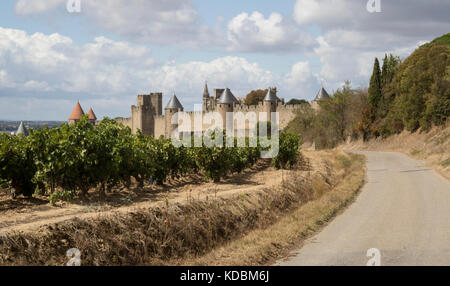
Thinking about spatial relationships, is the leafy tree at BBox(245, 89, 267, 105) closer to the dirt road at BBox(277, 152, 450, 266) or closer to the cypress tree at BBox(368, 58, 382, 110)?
the cypress tree at BBox(368, 58, 382, 110)

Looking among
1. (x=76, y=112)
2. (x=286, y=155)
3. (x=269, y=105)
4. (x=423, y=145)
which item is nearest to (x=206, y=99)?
(x=76, y=112)

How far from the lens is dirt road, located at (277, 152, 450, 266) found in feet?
24.0

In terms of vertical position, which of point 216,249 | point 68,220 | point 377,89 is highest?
point 377,89

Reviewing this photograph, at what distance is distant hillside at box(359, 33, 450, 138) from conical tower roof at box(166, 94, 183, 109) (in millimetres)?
33418

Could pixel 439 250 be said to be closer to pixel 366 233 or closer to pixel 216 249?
pixel 366 233

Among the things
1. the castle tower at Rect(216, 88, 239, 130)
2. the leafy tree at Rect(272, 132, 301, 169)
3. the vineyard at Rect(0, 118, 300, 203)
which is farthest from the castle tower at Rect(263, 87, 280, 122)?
the vineyard at Rect(0, 118, 300, 203)

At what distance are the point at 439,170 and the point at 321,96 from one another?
4287 cm

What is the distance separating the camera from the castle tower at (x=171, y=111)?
68944 millimetres

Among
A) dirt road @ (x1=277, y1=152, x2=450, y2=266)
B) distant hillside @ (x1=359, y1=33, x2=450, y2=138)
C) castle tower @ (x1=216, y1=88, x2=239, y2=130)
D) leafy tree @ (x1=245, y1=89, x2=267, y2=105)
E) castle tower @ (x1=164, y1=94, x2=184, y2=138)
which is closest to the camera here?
dirt road @ (x1=277, y1=152, x2=450, y2=266)

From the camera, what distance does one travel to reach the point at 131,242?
27.3 feet

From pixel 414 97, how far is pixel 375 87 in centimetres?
667

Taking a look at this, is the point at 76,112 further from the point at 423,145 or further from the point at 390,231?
the point at 390,231

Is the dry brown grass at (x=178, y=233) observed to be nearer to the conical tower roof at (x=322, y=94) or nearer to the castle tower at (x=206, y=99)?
the conical tower roof at (x=322, y=94)
